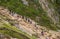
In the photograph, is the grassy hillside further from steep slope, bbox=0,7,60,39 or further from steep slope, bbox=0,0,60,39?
steep slope, bbox=0,7,60,39

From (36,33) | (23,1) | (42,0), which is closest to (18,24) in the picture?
(36,33)

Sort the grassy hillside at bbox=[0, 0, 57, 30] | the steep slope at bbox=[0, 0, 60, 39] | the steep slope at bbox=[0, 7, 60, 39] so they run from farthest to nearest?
1. the grassy hillside at bbox=[0, 0, 57, 30]
2. the steep slope at bbox=[0, 0, 60, 39]
3. the steep slope at bbox=[0, 7, 60, 39]

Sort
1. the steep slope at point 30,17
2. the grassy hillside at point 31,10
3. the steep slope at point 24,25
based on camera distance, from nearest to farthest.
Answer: the steep slope at point 24,25 → the steep slope at point 30,17 → the grassy hillside at point 31,10

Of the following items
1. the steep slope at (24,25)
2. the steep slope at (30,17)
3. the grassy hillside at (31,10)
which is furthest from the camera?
the grassy hillside at (31,10)

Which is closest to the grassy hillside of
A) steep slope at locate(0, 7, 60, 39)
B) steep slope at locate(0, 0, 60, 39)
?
steep slope at locate(0, 0, 60, 39)

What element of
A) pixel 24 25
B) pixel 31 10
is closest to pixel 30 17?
pixel 31 10

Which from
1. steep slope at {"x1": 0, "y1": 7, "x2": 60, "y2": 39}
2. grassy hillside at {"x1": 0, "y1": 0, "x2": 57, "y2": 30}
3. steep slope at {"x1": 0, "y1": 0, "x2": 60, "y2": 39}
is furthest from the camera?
grassy hillside at {"x1": 0, "y1": 0, "x2": 57, "y2": 30}

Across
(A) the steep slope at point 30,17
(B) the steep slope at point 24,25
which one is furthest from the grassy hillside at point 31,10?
(B) the steep slope at point 24,25

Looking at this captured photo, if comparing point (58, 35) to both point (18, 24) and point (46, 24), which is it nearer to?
point (46, 24)

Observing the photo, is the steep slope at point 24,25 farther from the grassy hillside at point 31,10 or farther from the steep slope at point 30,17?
the grassy hillside at point 31,10

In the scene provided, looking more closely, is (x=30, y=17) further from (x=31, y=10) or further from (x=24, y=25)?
(x=24, y=25)

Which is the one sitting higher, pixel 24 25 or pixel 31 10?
pixel 31 10
